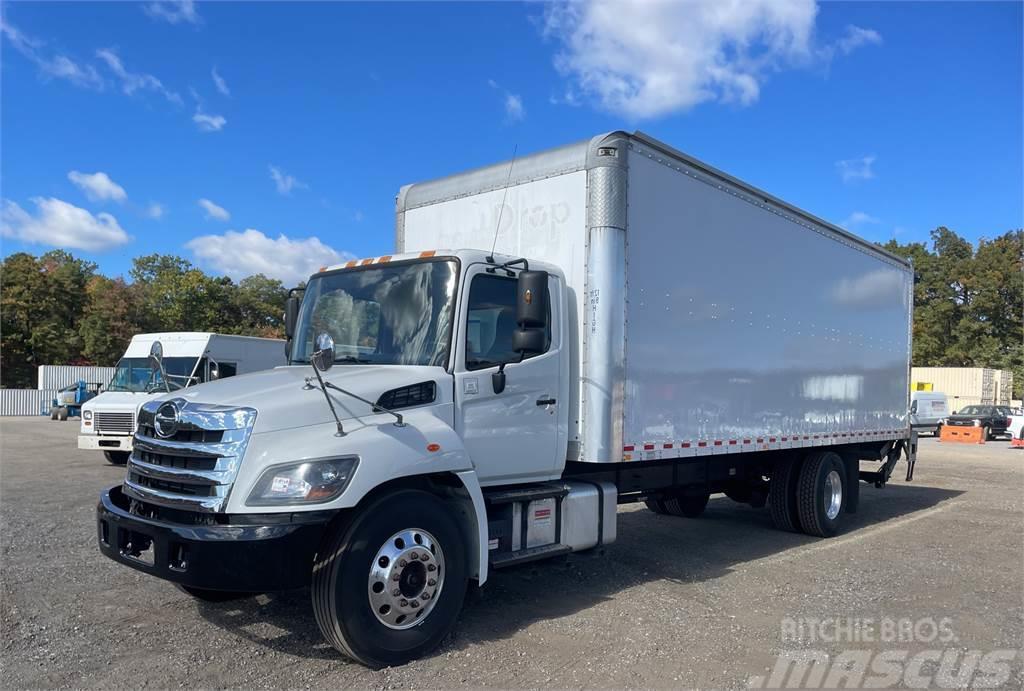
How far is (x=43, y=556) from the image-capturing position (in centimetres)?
730

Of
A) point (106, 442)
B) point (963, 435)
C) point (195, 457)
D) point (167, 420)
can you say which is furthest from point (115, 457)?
point (963, 435)

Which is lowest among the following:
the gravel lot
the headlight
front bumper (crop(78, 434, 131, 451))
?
the gravel lot

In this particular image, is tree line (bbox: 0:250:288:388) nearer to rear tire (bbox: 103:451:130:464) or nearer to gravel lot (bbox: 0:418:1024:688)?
rear tire (bbox: 103:451:130:464)

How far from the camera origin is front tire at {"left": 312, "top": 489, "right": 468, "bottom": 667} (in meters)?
4.45

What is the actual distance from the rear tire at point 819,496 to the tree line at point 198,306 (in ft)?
141

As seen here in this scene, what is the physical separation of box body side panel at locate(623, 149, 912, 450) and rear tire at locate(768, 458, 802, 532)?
61 cm

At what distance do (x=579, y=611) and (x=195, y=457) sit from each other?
3155 millimetres

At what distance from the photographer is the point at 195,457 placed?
453 cm

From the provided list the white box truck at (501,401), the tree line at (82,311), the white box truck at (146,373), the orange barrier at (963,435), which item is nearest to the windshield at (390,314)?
the white box truck at (501,401)

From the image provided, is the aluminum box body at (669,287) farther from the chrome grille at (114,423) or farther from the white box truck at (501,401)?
the chrome grille at (114,423)

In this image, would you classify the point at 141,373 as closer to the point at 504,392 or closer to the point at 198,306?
the point at 504,392

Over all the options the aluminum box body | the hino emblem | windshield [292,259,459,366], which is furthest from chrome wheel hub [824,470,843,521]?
the hino emblem

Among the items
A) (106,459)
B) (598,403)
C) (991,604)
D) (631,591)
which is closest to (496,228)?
(598,403)

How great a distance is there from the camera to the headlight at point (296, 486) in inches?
171
